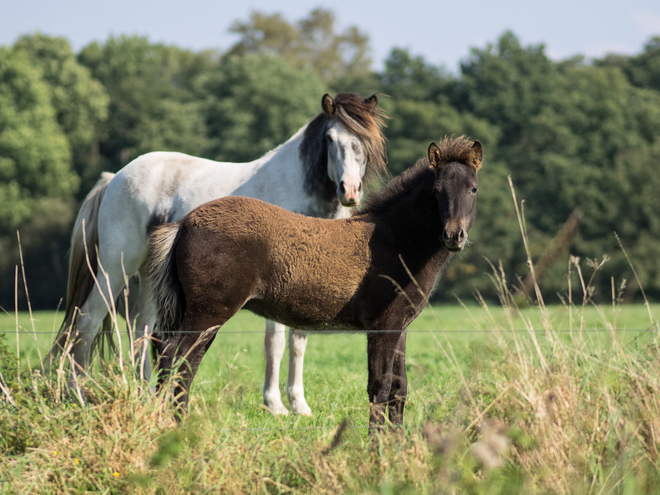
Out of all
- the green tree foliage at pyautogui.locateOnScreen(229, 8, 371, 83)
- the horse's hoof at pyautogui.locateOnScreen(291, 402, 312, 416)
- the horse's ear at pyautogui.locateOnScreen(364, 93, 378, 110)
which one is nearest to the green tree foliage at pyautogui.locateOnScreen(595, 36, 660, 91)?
the green tree foliage at pyautogui.locateOnScreen(229, 8, 371, 83)

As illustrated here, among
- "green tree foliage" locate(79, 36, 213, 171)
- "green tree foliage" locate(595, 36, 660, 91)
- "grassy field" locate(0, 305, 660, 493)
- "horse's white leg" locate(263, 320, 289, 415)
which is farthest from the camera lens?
"green tree foliage" locate(595, 36, 660, 91)

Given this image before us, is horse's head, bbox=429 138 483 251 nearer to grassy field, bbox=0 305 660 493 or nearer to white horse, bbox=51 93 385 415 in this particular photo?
grassy field, bbox=0 305 660 493

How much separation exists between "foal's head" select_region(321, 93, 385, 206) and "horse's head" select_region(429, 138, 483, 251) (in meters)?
1.20

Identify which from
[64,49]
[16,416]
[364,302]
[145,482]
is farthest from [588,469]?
[64,49]

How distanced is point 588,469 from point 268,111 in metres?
36.9

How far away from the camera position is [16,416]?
3875 mm

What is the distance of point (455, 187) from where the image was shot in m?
4.28

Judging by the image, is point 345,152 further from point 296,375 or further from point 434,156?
point 296,375

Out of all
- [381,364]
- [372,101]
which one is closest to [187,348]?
[381,364]

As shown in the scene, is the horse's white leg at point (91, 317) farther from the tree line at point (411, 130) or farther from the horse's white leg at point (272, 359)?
the tree line at point (411, 130)

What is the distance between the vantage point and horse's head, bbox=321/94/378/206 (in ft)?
18.3

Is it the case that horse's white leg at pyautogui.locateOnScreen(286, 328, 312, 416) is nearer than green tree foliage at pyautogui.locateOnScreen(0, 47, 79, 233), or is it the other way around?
horse's white leg at pyautogui.locateOnScreen(286, 328, 312, 416)

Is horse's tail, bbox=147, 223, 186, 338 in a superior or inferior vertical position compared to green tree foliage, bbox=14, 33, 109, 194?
inferior

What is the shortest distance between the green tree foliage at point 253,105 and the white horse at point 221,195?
29891mm
